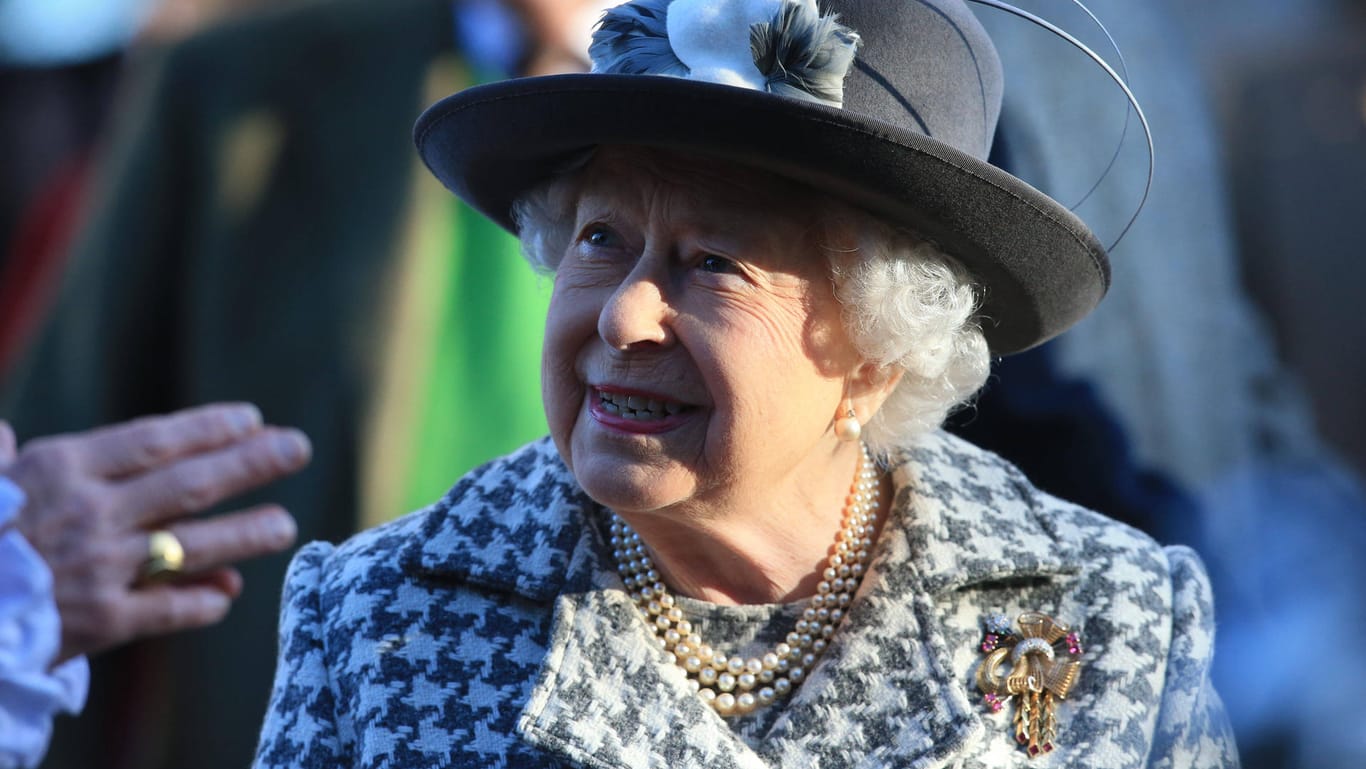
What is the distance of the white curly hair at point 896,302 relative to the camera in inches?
97.8

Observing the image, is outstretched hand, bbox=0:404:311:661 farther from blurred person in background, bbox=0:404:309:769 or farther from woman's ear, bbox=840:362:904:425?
woman's ear, bbox=840:362:904:425

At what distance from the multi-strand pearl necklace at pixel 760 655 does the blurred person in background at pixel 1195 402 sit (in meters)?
0.74

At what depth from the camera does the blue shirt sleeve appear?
2211mm

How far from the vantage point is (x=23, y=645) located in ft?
7.32

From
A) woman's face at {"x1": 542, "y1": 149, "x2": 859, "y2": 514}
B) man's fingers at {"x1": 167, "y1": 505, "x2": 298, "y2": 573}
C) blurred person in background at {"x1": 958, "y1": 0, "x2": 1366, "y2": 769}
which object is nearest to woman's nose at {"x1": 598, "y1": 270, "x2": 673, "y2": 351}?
woman's face at {"x1": 542, "y1": 149, "x2": 859, "y2": 514}

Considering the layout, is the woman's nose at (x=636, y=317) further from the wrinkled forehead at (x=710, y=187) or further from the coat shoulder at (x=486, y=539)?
the coat shoulder at (x=486, y=539)

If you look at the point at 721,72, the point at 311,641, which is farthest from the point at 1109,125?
the point at 311,641

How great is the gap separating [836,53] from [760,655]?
103 cm

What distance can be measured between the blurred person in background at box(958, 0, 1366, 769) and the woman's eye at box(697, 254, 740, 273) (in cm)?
104

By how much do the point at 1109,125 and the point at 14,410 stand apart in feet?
10.7

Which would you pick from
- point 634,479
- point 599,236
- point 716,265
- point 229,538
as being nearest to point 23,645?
point 229,538

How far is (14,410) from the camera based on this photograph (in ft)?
15.1

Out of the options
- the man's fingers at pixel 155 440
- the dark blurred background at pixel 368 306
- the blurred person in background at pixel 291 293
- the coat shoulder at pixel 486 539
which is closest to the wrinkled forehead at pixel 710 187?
the coat shoulder at pixel 486 539

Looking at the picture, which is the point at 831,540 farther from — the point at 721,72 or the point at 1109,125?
the point at 1109,125
